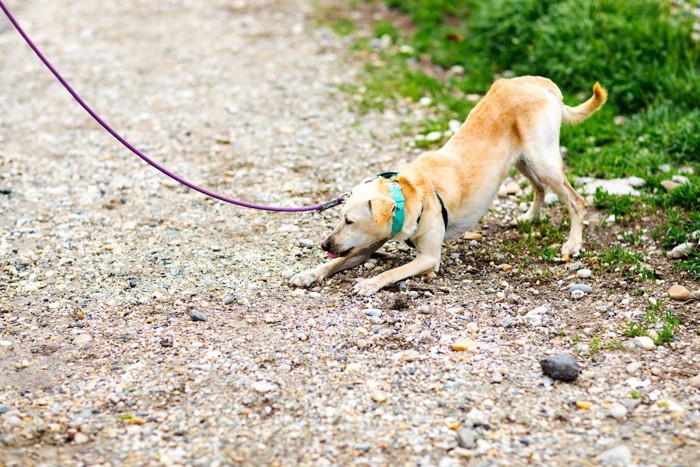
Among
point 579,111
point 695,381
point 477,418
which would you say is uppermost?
point 579,111

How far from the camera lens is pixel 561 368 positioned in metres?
4.66

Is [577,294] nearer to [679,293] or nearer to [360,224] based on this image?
[679,293]

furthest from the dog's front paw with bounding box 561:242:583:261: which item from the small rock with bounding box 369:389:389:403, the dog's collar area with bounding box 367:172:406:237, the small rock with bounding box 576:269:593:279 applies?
the small rock with bounding box 369:389:389:403

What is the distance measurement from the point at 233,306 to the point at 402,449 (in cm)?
196

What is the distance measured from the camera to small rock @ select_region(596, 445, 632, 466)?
390cm

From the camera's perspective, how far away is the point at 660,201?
6.87 meters

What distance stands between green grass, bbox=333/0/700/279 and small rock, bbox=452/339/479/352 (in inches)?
61.1

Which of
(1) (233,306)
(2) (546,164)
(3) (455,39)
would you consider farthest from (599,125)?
(1) (233,306)

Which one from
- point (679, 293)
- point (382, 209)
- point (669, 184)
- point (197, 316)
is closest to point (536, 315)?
point (679, 293)

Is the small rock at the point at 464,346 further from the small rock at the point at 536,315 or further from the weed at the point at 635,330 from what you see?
the weed at the point at 635,330

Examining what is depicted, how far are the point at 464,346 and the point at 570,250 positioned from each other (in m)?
1.73

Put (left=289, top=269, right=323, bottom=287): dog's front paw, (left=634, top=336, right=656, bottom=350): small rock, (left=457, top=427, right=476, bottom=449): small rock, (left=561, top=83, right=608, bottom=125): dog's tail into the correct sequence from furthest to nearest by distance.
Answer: (left=561, top=83, right=608, bottom=125): dog's tail, (left=289, top=269, right=323, bottom=287): dog's front paw, (left=634, top=336, right=656, bottom=350): small rock, (left=457, top=427, right=476, bottom=449): small rock

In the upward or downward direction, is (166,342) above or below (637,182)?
below

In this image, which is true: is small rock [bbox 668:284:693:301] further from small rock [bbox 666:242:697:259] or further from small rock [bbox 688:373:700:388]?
small rock [bbox 688:373:700:388]
